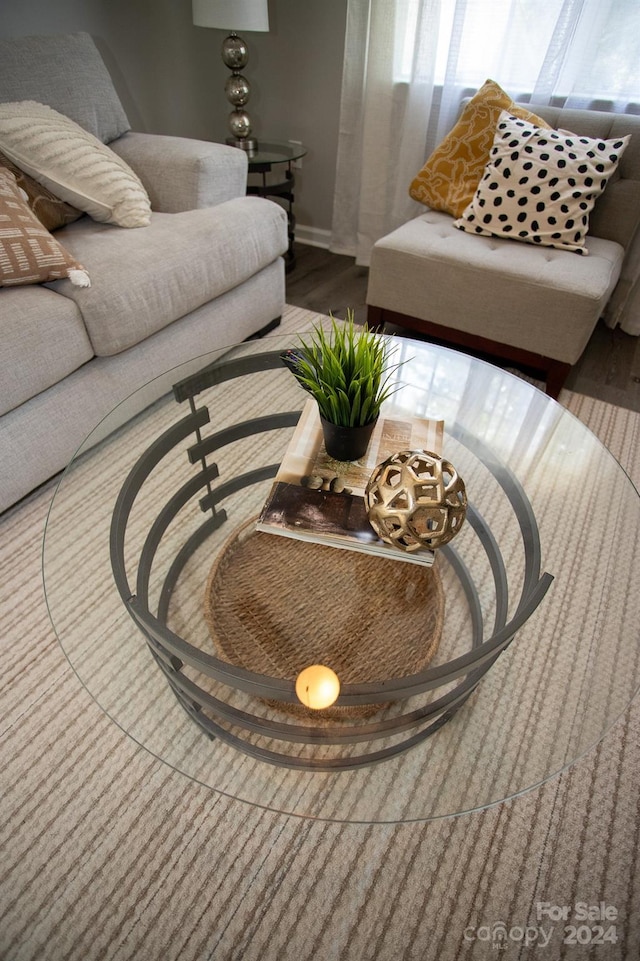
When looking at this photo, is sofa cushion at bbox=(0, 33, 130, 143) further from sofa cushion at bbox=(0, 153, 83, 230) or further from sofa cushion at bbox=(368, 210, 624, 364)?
sofa cushion at bbox=(368, 210, 624, 364)

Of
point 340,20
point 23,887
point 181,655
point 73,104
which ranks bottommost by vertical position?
point 23,887

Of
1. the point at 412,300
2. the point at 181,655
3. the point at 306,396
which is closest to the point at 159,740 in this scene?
the point at 181,655

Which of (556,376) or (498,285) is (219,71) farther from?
(556,376)

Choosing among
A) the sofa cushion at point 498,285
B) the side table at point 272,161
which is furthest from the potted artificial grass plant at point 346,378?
the side table at point 272,161

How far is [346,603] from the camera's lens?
91 centimetres

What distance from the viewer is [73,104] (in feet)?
Answer: 5.71

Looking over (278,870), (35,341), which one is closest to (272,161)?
(35,341)

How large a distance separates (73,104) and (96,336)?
3.22 feet

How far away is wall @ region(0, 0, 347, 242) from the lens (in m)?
2.23

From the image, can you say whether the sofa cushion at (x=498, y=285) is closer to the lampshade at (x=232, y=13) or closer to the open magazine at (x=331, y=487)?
the open magazine at (x=331, y=487)

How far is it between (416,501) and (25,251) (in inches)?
46.3

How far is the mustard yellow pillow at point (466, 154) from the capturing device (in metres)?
1.88

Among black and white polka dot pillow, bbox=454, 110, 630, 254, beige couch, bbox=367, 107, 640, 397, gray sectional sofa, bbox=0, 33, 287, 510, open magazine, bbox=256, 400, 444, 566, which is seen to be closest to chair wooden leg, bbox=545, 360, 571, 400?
beige couch, bbox=367, 107, 640, 397

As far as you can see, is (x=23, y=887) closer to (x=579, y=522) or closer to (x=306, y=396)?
(x=306, y=396)
